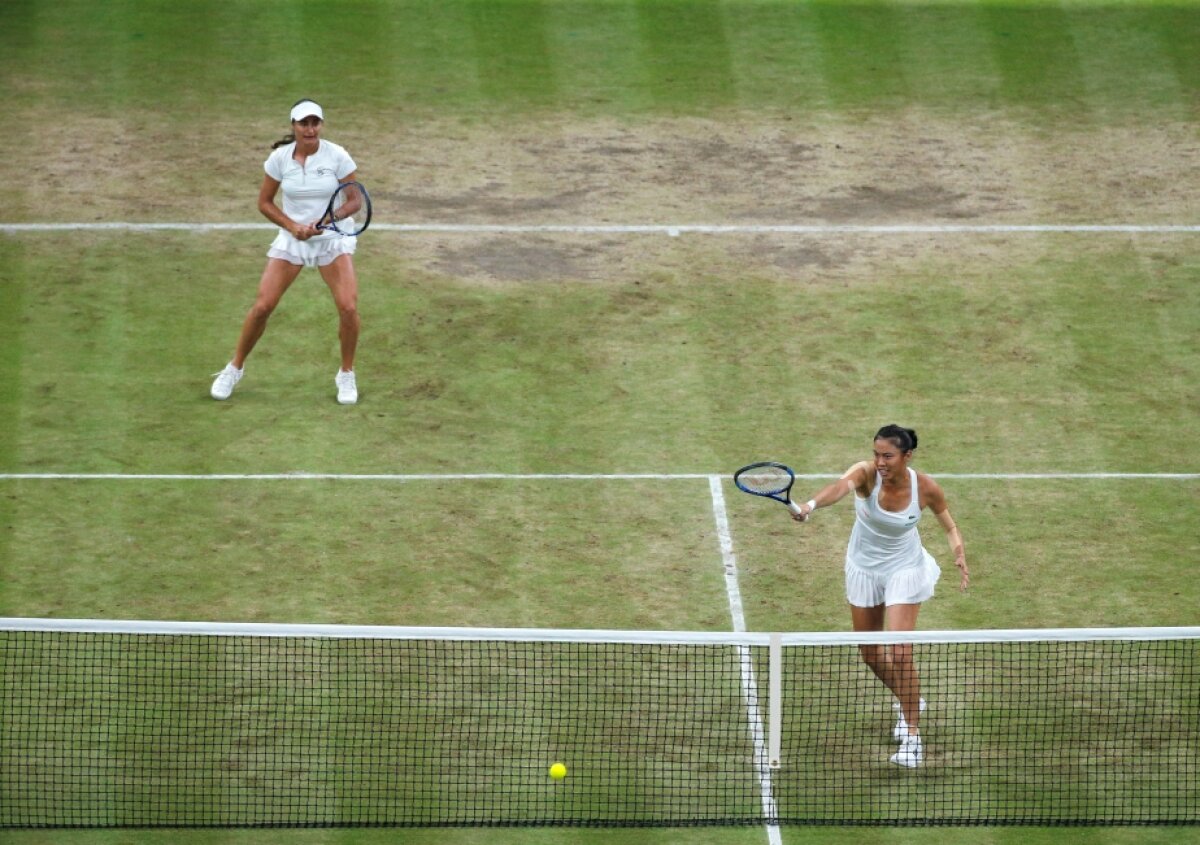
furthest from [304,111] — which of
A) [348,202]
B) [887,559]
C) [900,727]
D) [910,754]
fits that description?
[910,754]

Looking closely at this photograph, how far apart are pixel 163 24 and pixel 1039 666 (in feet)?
44.9

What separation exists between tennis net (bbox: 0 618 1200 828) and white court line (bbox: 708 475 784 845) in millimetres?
22

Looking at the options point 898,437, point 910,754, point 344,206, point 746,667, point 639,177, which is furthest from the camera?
point 639,177

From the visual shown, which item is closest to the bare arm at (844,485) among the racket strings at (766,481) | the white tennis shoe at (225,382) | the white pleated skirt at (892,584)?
the white pleated skirt at (892,584)

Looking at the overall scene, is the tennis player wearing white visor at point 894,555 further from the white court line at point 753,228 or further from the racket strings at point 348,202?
the white court line at point 753,228

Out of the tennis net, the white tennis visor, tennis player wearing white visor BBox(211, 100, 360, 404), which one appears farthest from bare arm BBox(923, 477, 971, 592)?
the white tennis visor

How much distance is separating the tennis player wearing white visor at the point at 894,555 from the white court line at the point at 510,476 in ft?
10.3

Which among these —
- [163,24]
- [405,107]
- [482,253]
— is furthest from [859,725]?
[163,24]

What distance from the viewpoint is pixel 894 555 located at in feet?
34.0

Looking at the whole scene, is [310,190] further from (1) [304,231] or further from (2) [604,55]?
(2) [604,55]

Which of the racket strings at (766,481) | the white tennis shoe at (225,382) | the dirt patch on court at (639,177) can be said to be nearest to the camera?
the racket strings at (766,481)

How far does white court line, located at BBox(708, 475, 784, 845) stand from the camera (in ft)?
32.5

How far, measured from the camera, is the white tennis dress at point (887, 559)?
1023cm

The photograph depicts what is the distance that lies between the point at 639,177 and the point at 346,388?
501 centimetres
